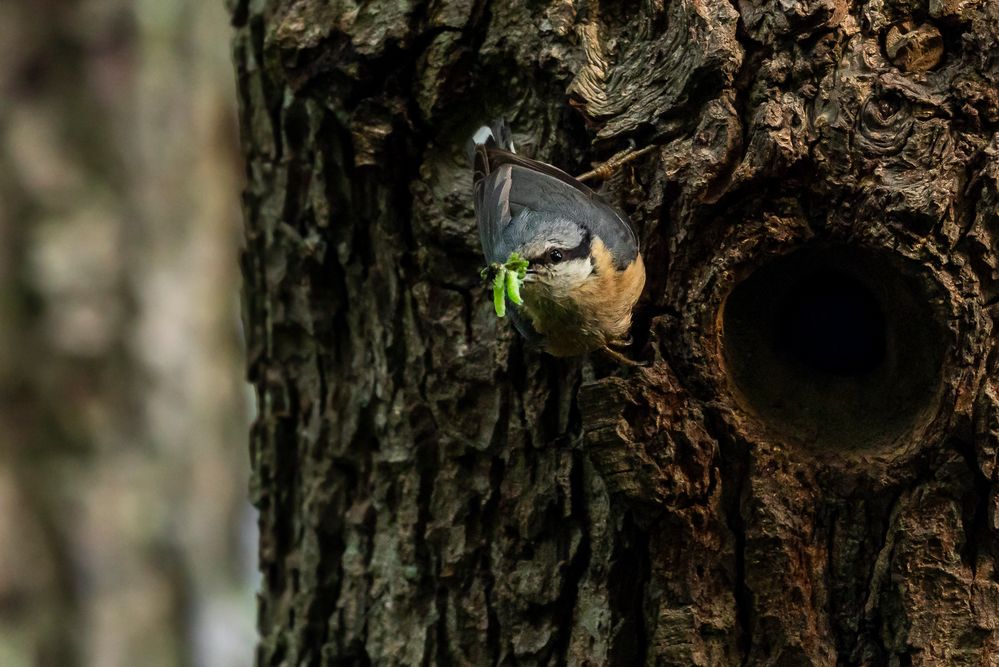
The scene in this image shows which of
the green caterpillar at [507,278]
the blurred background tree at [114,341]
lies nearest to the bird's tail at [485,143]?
the green caterpillar at [507,278]

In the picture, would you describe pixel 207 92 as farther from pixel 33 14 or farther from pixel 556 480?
pixel 556 480

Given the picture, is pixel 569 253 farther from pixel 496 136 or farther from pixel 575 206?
pixel 496 136

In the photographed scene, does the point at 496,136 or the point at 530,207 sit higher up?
the point at 496,136

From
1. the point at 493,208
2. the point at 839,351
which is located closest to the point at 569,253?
the point at 493,208

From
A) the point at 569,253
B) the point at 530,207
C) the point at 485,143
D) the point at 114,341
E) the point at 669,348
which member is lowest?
the point at 669,348

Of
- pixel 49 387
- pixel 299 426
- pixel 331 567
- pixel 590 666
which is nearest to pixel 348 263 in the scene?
pixel 299 426

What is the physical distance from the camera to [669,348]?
2.24 meters

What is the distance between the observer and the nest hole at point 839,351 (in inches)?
89.5

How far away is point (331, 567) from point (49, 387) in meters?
2.61

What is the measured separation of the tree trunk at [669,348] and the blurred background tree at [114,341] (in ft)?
7.98

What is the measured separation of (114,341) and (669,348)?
326cm

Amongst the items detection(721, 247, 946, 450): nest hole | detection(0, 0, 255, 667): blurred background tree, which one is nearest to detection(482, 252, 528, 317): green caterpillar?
detection(721, 247, 946, 450): nest hole

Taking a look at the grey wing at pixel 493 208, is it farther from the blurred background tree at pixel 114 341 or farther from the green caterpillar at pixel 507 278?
the blurred background tree at pixel 114 341

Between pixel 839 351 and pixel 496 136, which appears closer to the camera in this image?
pixel 496 136
